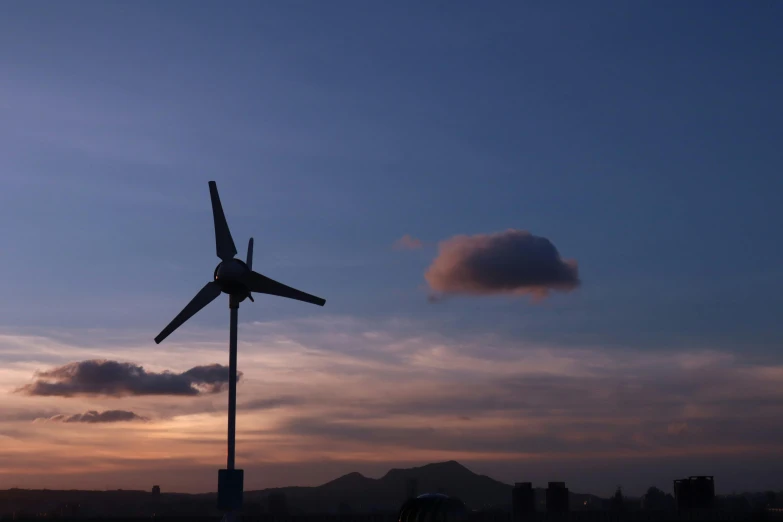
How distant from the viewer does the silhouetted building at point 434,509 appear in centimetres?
8556

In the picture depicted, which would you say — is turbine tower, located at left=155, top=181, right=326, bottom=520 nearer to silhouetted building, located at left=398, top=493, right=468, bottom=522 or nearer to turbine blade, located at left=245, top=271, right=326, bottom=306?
turbine blade, located at left=245, top=271, right=326, bottom=306

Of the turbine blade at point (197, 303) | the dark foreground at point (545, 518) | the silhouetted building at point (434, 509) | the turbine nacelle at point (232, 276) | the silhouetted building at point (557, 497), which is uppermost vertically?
the turbine nacelle at point (232, 276)

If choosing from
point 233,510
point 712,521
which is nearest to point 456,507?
point 233,510

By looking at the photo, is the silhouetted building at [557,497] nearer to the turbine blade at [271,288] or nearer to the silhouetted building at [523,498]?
the silhouetted building at [523,498]

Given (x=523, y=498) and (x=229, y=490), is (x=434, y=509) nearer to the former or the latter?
(x=229, y=490)

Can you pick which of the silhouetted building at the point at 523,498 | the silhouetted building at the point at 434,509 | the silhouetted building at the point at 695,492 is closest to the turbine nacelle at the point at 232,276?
the silhouetted building at the point at 434,509

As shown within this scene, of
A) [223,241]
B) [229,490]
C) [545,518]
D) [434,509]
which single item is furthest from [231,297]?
[545,518]

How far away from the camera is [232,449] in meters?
92.4

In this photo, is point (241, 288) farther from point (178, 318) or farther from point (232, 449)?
point (232, 449)

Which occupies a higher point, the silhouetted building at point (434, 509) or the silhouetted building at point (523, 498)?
the silhouetted building at point (434, 509)

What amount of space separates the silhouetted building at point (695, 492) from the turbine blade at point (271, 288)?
123644mm

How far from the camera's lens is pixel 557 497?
193 m

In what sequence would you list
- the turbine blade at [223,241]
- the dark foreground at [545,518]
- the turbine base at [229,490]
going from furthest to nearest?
1. the dark foreground at [545,518]
2. the turbine blade at [223,241]
3. the turbine base at [229,490]

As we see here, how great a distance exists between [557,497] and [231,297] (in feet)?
398
